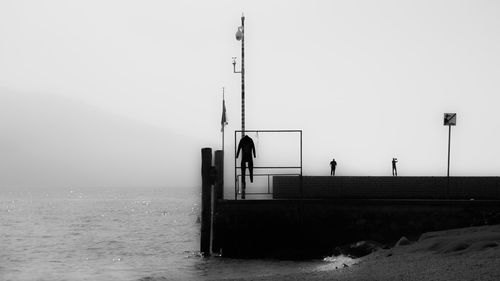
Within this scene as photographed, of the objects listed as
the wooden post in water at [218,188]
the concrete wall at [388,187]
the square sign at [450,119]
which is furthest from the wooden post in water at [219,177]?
the square sign at [450,119]

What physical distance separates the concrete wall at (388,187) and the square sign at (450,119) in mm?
1878

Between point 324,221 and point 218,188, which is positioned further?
point 218,188

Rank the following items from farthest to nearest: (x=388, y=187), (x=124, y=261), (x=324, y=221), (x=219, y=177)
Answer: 1. (x=124, y=261)
2. (x=388, y=187)
3. (x=219, y=177)
4. (x=324, y=221)

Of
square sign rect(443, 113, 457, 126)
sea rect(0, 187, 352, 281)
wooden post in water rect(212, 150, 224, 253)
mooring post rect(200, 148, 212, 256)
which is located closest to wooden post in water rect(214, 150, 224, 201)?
wooden post in water rect(212, 150, 224, 253)

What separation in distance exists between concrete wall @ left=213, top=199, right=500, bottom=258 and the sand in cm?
208

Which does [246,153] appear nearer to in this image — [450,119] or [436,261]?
[450,119]

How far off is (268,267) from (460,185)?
7835 mm

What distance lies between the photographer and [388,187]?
2747 centimetres

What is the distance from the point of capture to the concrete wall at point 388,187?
26797 millimetres

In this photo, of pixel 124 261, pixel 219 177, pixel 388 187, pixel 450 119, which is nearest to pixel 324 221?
pixel 388 187

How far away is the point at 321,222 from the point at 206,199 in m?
3.72

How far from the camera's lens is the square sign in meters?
27.8

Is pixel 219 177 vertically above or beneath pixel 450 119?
beneath

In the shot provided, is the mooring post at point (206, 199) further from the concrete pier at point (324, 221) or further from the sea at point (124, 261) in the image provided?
the sea at point (124, 261)
